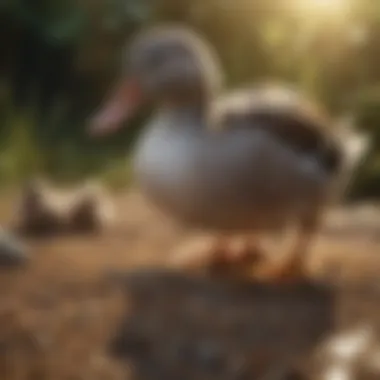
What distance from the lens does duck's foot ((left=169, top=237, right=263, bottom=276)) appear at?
3.05 ft

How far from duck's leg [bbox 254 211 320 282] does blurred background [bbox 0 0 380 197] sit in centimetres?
10

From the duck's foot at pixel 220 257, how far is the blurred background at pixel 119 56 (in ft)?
0.30

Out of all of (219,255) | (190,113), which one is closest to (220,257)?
(219,255)

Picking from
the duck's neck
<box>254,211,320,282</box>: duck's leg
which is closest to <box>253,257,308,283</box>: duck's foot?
<box>254,211,320,282</box>: duck's leg

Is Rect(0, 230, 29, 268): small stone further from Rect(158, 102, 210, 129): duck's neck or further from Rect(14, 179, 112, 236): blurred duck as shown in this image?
Rect(158, 102, 210, 129): duck's neck

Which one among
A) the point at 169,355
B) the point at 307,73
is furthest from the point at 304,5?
the point at 169,355

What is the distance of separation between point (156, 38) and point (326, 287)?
0.82 feet

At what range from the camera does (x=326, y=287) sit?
90 centimetres

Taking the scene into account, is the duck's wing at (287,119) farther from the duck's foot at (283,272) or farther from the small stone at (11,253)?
the small stone at (11,253)

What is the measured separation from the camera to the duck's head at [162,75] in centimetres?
91

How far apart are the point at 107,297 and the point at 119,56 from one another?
214 millimetres

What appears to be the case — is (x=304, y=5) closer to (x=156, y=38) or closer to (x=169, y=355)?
(x=156, y=38)

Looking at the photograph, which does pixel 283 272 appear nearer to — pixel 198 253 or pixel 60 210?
Result: pixel 198 253

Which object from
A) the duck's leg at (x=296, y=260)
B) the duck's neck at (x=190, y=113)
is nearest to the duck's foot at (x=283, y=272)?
the duck's leg at (x=296, y=260)
